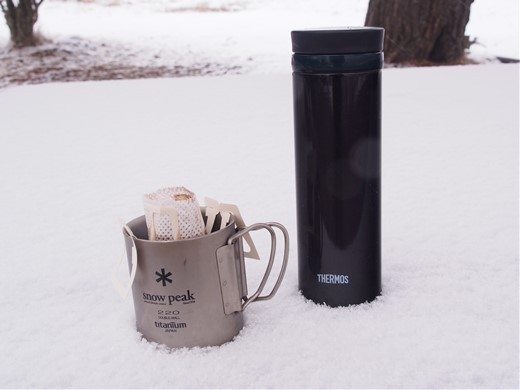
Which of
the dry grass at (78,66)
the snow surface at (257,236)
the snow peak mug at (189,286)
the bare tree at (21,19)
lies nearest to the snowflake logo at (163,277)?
the snow peak mug at (189,286)

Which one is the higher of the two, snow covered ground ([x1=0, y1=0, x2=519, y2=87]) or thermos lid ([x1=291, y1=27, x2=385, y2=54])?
thermos lid ([x1=291, y1=27, x2=385, y2=54])

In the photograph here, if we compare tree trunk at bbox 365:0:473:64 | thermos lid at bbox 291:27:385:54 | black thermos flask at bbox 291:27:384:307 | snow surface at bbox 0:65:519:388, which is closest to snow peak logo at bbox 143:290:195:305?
snow surface at bbox 0:65:519:388

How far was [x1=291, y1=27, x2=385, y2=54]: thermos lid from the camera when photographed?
108 cm

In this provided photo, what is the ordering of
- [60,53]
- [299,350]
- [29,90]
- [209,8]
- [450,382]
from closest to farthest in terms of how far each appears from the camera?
[450,382] → [299,350] → [29,90] → [60,53] → [209,8]

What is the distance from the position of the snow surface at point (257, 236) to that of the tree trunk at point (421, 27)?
1265mm

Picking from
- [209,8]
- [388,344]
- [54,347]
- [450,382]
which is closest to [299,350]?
[388,344]

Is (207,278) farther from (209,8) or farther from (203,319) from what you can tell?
(209,8)

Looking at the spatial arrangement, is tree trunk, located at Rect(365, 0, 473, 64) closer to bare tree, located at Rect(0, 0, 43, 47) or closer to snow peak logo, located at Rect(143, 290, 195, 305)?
bare tree, located at Rect(0, 0, 43, 47)

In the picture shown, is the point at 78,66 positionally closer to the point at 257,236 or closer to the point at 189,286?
the point at 257,236

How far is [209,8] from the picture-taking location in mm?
8227

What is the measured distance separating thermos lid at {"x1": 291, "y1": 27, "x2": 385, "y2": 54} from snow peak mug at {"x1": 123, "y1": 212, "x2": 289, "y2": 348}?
0.33m

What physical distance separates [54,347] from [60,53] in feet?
17.2

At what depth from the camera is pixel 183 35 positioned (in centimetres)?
680

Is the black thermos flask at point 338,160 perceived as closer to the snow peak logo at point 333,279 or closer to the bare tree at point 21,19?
the snow peak logo at point 333,279
